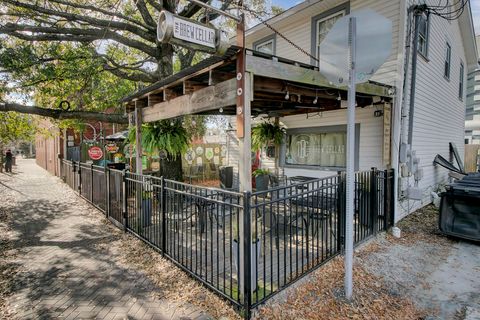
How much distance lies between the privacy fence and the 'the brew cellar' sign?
1667mm

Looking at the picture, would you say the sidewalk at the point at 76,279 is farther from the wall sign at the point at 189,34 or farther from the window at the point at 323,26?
the window at the point at 323,26

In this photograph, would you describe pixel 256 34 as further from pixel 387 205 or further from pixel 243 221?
pixel 243 221

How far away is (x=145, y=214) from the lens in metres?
5.46

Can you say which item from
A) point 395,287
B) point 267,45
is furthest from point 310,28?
point 395,287

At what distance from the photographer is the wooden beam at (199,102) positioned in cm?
338

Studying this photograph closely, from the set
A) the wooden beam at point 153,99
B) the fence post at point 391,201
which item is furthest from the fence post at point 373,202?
the wooden beam at point 153,99

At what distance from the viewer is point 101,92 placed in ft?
35.6

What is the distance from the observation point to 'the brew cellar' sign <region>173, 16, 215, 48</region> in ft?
8.79

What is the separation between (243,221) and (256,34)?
8.21 meters

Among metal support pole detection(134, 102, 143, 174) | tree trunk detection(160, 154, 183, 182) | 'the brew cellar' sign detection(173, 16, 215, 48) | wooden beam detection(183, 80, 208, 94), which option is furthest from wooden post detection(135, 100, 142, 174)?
'the brew cellar' sign detection(173, 16, 215, 48)

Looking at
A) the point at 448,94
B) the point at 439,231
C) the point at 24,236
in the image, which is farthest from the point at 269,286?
the point at 448,94

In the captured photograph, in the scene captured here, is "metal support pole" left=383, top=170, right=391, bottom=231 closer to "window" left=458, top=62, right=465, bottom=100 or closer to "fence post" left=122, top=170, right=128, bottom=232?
"fence post" left=122, top=170, right=128, bottom=232

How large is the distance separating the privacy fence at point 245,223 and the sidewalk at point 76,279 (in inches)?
22.2

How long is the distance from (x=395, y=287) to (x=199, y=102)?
12.1ft
